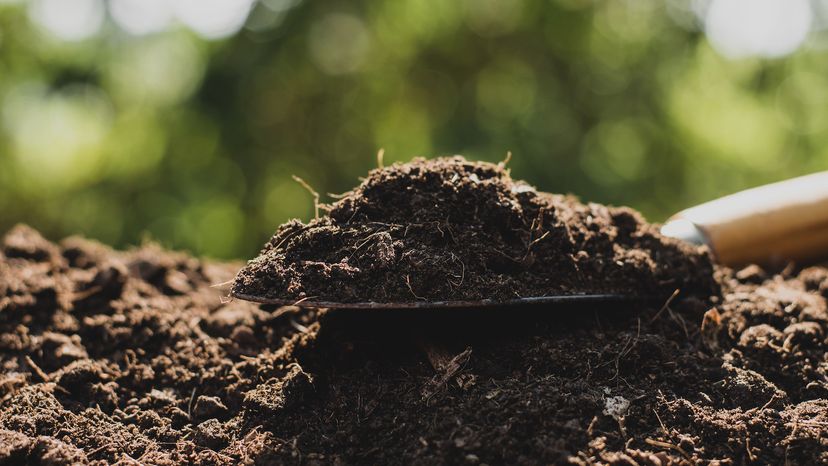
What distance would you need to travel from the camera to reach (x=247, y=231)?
10.0 meters

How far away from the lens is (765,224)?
3.19 m

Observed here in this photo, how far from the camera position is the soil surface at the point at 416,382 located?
2.02m

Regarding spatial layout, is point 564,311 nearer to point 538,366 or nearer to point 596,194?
point 538,366

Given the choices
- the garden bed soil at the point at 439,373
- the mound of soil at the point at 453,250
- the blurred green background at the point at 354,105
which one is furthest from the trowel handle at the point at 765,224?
the blurred green background at the point at 354,105

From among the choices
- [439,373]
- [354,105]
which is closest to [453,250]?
[439,373]

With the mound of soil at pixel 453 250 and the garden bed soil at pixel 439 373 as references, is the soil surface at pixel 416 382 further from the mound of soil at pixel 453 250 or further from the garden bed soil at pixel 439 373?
the mound of soil at pixel 453 250

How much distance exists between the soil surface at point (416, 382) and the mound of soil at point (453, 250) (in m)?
0.17

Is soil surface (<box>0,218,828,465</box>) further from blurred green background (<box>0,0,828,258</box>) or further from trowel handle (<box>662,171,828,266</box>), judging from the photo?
blurred green background (<box>0,0,828,258</box>)

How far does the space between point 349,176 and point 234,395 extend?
7481 mm

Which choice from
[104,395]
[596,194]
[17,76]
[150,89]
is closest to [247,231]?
[150,89]

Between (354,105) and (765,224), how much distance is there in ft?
23.8

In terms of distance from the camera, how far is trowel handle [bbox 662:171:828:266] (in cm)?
309

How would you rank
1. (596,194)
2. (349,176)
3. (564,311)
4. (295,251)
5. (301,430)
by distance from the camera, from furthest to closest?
1. (349,176)
2. (596,194)
3. (564,311)
4. (295,251)
5. (301,430)

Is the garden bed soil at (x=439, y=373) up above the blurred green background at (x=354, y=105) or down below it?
below
